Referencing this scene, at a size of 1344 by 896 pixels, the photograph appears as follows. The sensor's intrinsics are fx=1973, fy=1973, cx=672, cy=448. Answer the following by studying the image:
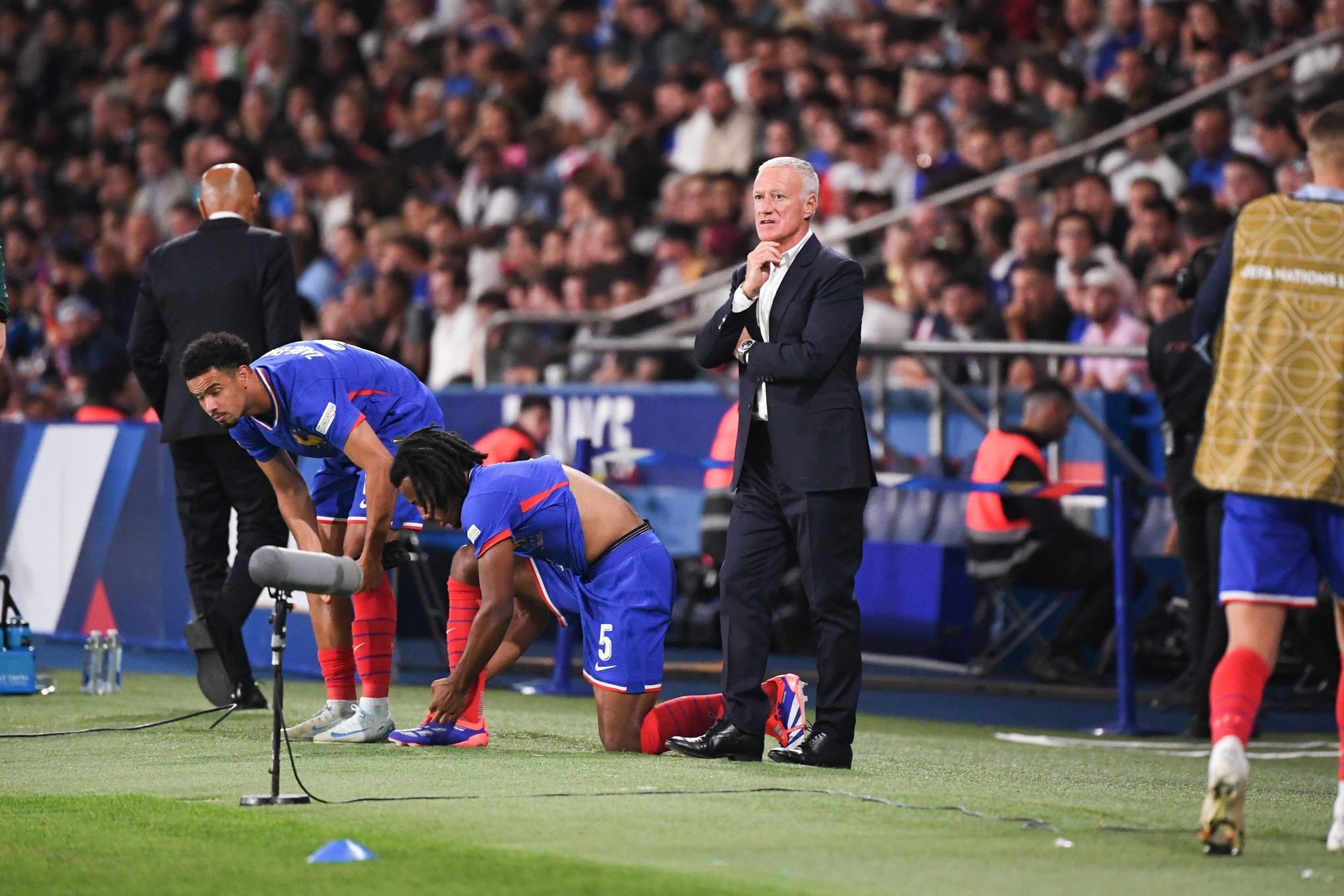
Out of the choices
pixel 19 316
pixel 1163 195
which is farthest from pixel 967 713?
pixel 19 316

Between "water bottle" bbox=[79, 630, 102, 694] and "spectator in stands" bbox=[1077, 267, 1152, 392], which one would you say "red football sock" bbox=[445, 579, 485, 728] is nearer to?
"water bottle" bbox=[79, 630, 102, 694]

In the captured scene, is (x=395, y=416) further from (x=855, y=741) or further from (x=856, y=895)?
(x=856, y=895)

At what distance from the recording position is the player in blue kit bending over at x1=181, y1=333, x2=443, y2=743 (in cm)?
761

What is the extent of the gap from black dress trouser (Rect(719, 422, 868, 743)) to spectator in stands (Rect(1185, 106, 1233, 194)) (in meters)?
6.61

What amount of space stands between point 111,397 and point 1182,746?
8.99 m

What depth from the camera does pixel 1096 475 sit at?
476 inches

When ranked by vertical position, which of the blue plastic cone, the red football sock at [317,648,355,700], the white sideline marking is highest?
the red football sock at [317,648,355,700]

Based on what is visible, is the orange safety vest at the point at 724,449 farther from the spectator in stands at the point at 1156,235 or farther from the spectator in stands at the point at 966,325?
the spectator in stands at the point at 1156,235

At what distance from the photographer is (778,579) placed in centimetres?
746

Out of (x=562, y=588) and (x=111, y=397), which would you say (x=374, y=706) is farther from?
(x=111, y=397)

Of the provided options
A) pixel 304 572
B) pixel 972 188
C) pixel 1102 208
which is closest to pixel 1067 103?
pixel 972 188

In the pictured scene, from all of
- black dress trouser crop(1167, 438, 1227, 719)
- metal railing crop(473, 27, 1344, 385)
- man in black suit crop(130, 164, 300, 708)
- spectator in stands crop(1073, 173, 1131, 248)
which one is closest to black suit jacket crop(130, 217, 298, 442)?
man in black suit crop(130, 164, 300, 708)

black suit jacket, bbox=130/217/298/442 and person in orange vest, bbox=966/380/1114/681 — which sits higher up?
black suit jacket, bbox=130/217/298/442

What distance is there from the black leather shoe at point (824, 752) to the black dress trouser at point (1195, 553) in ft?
9.85
